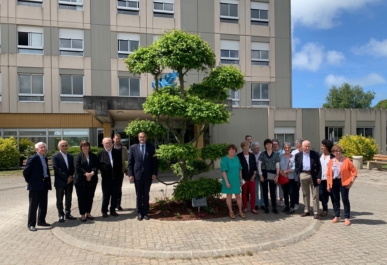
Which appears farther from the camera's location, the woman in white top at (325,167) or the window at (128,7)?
the window at (128,7)

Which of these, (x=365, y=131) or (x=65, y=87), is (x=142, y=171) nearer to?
(x=65, y=87)

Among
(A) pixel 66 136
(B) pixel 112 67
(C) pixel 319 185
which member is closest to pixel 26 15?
(B) pixel 112 67

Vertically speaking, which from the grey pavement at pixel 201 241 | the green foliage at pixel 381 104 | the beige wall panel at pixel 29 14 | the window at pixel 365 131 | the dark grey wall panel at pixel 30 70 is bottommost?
the grey pavement at pixel 201 241

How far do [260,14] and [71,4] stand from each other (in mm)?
15201

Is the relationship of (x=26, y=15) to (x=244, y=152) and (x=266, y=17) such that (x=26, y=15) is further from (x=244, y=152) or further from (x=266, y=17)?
(x=244, y=152)

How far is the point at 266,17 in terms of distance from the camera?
2550 centimetres

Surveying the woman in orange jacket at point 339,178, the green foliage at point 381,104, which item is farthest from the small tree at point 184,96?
the green foliage at point 381,104

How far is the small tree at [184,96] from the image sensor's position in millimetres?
6781

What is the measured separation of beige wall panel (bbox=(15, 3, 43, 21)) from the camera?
20.8 metres

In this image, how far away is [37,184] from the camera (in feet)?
20.8

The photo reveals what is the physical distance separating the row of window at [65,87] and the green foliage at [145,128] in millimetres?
15898

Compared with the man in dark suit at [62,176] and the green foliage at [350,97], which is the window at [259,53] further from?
the green foliage at [350,97]

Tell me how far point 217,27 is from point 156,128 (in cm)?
1902

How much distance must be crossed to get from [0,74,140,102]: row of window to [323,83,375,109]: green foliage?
158ft
